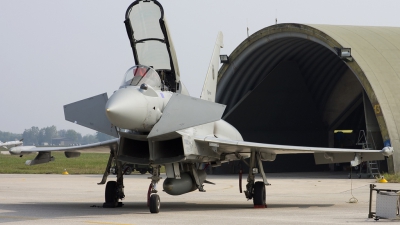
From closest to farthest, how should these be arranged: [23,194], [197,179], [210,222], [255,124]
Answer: [210,222] < [197,179] < [23,194] < [255,124]

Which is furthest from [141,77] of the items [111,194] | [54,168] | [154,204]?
[54,168]

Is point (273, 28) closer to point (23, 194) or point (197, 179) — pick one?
point (23, 194)

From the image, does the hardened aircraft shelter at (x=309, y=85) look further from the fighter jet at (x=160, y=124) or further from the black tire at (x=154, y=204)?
the black tire at (x=154, y=204)

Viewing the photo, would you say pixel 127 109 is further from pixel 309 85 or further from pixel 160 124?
pixel 309 85

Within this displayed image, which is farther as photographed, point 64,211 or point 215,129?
point 215,129

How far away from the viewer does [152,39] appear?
48.2 ft

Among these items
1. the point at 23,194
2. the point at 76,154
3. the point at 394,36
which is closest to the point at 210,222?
the point at 76,154

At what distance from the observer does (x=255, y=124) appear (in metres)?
34.9

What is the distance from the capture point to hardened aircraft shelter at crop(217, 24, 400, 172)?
90.1 feet

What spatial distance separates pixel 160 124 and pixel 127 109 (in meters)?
0.96

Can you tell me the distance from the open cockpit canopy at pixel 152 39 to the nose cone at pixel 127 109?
2.33 m

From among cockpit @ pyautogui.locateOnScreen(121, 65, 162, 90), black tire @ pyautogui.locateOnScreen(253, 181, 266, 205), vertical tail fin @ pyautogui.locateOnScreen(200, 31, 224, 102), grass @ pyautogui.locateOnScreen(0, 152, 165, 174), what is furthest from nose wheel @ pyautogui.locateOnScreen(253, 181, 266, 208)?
grass @ pyautogui.locateOnScreen(0, 152, 165, 174)

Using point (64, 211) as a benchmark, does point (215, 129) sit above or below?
above

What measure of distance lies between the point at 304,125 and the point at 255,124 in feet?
9.63
